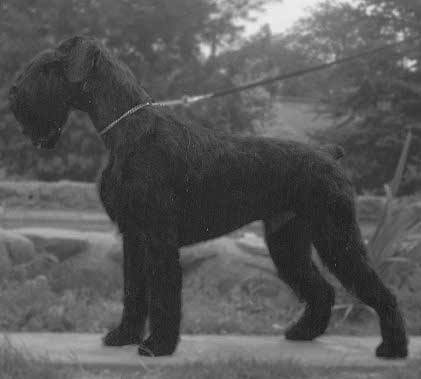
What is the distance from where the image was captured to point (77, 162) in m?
17.1

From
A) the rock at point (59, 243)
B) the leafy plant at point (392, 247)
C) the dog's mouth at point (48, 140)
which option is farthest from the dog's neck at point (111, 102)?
the rock at point (59, 243)

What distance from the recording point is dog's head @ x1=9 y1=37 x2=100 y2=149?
3418 millimetres

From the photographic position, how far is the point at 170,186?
11.4 feet

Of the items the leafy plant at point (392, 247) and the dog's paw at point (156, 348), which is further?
the leafy plant at point (392, 247)

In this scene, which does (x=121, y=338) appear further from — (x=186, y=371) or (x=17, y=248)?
(x=17, y=248)

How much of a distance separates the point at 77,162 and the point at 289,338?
13.4 m

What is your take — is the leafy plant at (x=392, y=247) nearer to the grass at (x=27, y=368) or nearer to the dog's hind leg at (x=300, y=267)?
the dog's hind leg at (x=300, y=267)

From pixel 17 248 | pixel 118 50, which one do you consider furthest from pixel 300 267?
pixel 118 50

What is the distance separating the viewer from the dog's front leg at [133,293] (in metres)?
3.61

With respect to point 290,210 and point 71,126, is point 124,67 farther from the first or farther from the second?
point 71,126

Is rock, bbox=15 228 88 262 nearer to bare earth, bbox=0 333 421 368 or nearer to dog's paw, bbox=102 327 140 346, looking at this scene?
bare earth, bbox=0 333 421 368

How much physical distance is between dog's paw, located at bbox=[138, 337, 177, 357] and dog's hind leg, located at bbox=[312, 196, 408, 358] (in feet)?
3.19

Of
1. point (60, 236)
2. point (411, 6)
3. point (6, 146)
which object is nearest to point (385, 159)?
point (411, 6)

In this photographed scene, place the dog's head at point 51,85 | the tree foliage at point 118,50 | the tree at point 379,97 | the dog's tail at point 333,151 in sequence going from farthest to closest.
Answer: the tree foliage at point 118,50, the tree at point 379,97, the dog's tail at point 333,151, the dog's head at point 51,85
